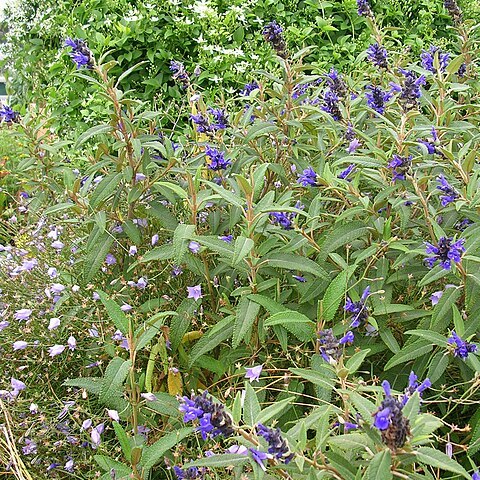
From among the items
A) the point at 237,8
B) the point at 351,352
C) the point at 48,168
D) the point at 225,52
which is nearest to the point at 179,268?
the point at 351,352

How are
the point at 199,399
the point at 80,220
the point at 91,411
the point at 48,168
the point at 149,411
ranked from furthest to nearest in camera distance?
the point at 48,168 < the point at 80,220 < the point at 91,411 < the point at 149,411 < the point at 199,399

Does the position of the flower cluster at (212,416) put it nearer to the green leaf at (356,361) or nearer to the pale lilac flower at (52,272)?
the green leaf at (356,361)

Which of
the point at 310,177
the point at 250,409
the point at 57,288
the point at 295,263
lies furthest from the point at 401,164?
the point at 57,288

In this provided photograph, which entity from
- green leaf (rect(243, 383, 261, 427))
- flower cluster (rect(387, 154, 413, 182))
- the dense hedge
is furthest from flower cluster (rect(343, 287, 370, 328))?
the dense hedge

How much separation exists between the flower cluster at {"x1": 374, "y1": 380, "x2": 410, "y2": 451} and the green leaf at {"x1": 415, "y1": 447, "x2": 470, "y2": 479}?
9cm

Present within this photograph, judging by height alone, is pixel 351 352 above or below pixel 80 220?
below

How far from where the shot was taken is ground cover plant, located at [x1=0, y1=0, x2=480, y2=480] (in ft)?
5.12

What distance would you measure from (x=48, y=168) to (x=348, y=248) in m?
1.17

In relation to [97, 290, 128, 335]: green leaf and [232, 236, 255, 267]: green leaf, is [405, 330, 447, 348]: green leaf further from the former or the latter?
[97, 290, 128, 335]: green leaf

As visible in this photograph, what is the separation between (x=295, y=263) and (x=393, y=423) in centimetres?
76

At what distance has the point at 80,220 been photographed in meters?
2.19

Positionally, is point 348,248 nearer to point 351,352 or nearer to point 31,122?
point 351,352

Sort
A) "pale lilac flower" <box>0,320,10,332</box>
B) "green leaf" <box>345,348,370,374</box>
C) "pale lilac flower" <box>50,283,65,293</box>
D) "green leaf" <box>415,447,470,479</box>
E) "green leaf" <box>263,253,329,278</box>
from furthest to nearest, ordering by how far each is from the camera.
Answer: "pale lilac flower" <box>0,320,10,332</box> < "pale lilac flower" <box>50,283,65,293</box> < "green leaf" <box>263,253,329,278</box> < "green leaf" <box>345,348,370,374</box> < "green leaf" <box>415,447,470,479</box>

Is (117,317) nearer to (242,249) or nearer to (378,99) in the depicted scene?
(242,249)
